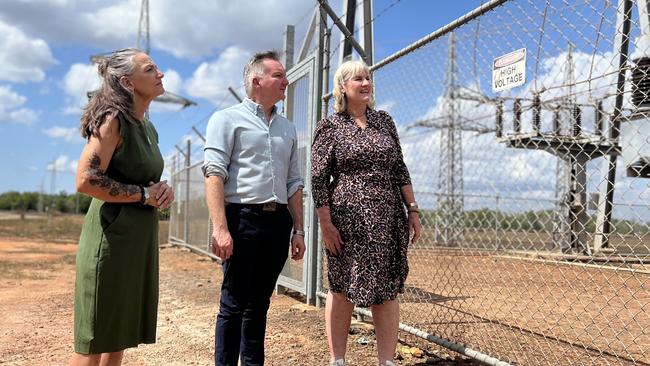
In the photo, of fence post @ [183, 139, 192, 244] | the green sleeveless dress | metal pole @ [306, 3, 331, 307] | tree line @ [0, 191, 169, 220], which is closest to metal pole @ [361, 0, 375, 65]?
metal pole @ [306, 3, 331, 307]

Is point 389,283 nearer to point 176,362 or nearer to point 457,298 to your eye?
point 176,362

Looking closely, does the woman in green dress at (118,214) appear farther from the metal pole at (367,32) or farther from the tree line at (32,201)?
the tree line at (32,201)

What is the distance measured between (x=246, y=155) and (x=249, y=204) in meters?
0.25

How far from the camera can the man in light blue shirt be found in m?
2.66

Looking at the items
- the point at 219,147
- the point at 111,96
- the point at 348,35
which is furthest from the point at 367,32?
the point at 111,96

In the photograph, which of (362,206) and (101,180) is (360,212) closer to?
(362,206)

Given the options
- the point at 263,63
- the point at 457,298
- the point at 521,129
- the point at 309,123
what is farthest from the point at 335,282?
the point at 457,298

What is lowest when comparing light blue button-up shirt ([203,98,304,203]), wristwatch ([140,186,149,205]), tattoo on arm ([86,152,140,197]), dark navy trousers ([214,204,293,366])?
dark navy trousers ([214,204,293,366])

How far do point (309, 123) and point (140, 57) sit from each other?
9.80ft

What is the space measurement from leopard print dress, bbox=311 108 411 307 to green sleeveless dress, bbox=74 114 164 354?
3.23 ft

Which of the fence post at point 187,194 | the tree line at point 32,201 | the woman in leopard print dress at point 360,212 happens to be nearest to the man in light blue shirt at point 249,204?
Answer: the woman in leopard print dress at point 360,212

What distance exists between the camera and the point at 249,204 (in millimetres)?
2680

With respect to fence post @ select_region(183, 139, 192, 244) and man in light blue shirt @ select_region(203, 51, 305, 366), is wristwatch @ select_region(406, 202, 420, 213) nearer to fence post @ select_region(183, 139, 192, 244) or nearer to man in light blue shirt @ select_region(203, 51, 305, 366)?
man in light blue shirt @ select_region(203, 51, 305, 366)

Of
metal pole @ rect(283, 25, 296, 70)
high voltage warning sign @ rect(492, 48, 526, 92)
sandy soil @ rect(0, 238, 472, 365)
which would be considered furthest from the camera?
metal pole @ rect(283, 25, 296, 70)
